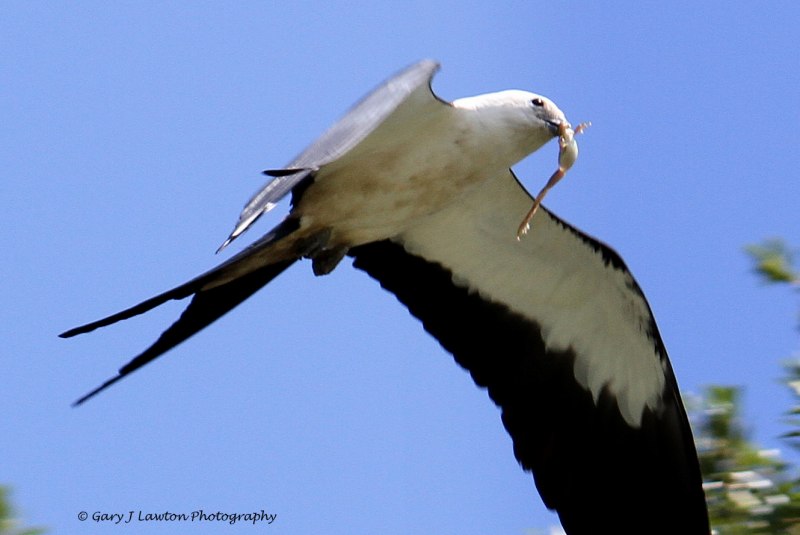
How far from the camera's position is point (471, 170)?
6.33 meters

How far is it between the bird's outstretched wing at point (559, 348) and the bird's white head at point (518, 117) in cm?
56

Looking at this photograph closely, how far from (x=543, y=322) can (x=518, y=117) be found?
4.48 feet

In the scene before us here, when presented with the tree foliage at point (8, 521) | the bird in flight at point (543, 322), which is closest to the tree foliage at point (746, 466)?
the bird in flight at point (543, 322)

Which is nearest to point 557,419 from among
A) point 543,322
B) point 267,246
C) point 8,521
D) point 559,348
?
point 559,348

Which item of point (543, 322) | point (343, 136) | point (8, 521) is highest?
point (543, 322)

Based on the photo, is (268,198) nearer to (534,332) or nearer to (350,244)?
(350,244)

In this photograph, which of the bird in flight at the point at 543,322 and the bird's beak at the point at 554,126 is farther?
the bird in flight at the point at 543,322

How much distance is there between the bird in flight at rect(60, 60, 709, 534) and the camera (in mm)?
6516

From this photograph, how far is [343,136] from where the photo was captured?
504cm

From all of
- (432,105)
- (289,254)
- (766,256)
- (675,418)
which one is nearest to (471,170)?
(432,105)

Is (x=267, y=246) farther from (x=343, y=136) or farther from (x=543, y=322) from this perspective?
(x=543, y=322)

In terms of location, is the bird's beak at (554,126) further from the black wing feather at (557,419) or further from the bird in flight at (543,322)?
the black wing feather at (557,419)

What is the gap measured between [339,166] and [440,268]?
45.5 inches

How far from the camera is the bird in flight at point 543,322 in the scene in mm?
6516
